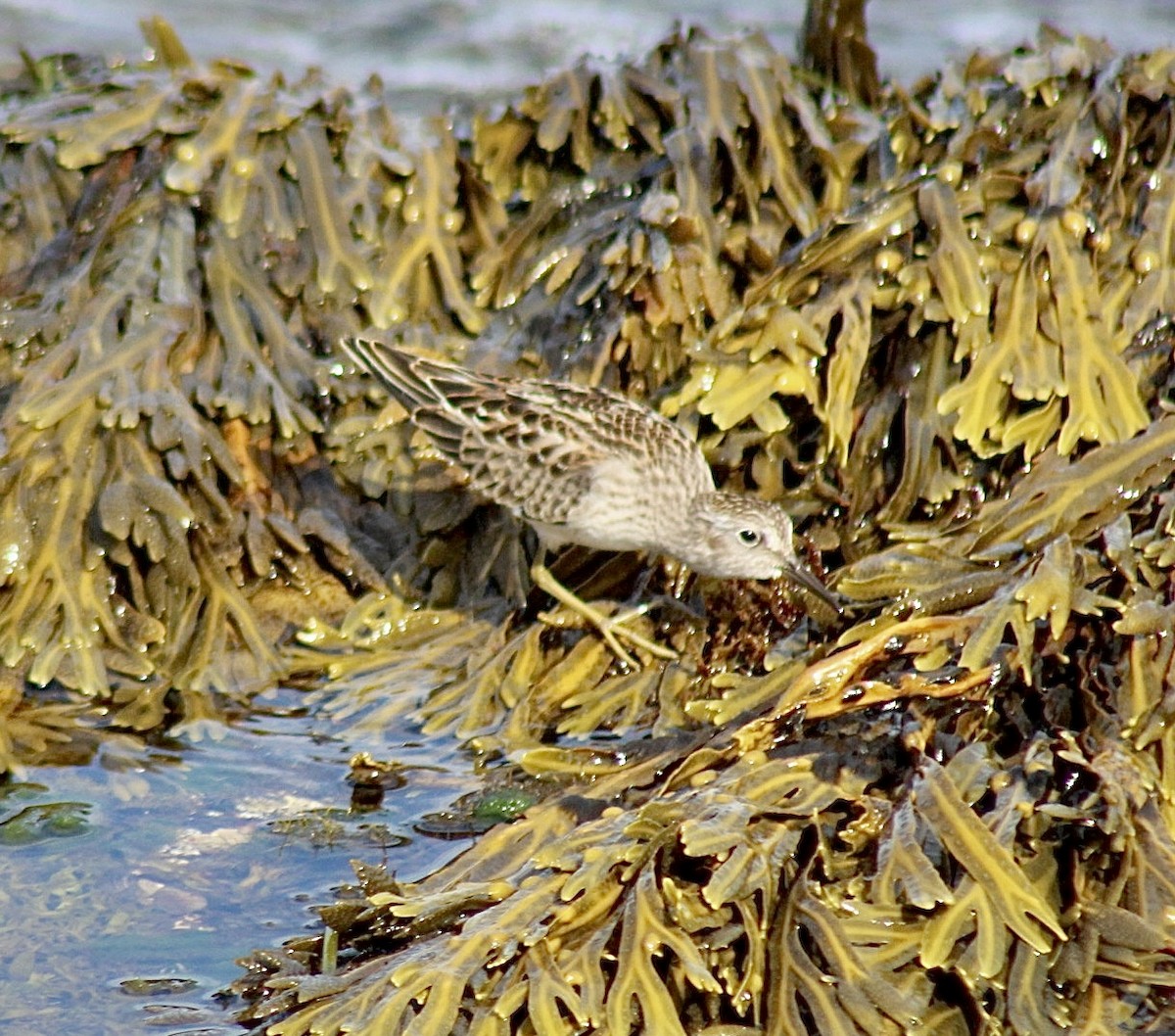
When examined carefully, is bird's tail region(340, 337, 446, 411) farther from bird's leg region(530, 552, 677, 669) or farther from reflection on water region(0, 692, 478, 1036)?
reflection on water region(0, 692, 478, 1036)

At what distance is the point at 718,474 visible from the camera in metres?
4.44

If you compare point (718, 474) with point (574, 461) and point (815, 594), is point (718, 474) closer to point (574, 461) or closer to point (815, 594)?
point (574, 461)

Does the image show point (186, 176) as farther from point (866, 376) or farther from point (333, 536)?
point (866, 376)

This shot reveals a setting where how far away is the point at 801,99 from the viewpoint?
4.64m

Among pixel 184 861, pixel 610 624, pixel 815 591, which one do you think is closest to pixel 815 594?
pixel 815 591

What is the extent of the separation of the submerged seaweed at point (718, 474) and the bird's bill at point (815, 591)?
0.32 feet

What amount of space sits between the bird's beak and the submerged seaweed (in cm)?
9

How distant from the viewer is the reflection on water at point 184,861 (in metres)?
3.13

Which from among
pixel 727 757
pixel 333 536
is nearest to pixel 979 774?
pixel 727 757

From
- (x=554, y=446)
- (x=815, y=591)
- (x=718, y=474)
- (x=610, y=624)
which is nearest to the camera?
(x=815, y=591)

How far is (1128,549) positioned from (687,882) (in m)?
1.19

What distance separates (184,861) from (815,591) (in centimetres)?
157

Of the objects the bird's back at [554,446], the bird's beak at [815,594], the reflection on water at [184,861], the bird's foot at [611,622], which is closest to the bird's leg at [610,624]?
the bird's foot at [611,622]

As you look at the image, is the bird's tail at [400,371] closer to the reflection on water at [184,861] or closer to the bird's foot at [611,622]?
the bird's foot at [611,622]
